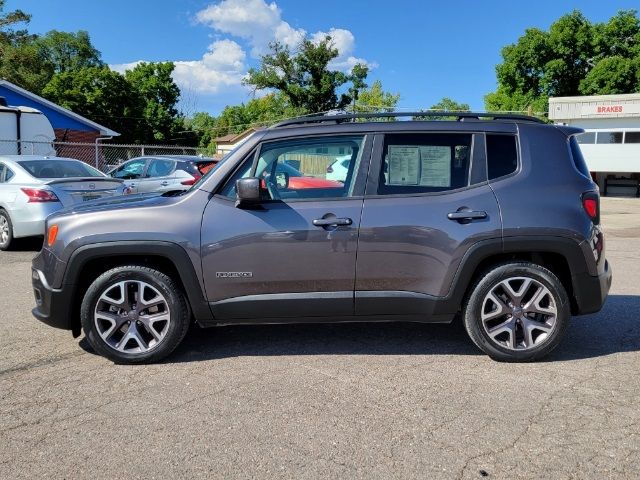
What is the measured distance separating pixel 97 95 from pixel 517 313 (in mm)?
47198

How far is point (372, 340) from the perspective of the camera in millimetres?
4688

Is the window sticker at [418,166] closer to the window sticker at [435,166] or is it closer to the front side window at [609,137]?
the window sticker at [435,166]

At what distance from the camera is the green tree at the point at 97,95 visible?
44781mm

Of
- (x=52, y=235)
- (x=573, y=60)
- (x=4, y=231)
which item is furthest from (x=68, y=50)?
(x=52, y=235)

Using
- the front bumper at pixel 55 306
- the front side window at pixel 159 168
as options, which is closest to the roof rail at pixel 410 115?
the front bumper at pixel 55 306

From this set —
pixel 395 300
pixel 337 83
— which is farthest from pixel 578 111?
pixel 395 300

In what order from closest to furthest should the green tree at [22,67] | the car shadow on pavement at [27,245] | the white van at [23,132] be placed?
the car shadow on pavement at [27,245] < the white van at [23,132] < the green tree at [22,67]

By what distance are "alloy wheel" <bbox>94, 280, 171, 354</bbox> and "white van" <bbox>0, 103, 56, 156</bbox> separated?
13.6m

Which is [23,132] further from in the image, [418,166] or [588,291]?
Answer: [588,291]

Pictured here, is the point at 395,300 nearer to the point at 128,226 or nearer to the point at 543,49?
the point at 128,226

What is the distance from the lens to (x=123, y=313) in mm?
4125

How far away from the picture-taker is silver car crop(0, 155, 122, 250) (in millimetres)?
8516

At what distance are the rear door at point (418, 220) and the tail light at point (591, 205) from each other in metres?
0.66

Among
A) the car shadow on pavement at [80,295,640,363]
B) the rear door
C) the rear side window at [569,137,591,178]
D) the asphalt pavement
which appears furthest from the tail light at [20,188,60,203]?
the rear side window at [569,137,591,178]
